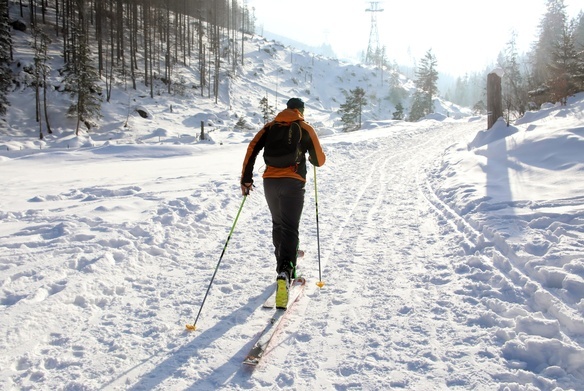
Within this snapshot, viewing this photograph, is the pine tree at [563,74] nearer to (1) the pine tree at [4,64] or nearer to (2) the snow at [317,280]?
(2) the snow at [317,280]

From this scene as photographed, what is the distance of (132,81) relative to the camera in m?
44.7

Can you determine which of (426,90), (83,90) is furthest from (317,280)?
(426,90)

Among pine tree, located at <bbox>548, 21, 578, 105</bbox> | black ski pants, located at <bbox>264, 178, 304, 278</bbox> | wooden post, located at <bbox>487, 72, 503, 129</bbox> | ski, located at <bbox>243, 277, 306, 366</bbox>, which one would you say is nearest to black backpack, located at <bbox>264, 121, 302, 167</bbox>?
black ski pants, located at <bbox>264, 178, 304, 278</bbox>

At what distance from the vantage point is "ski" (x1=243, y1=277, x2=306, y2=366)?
10.2 ft

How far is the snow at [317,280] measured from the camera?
3020 millimetres

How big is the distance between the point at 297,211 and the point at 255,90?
63.3 metres

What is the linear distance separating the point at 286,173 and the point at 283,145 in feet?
1.07

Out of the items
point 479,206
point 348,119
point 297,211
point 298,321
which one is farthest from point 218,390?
point 348,119

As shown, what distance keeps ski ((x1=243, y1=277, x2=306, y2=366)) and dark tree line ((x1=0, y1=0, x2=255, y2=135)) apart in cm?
3451

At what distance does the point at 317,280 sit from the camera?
16.1 feet

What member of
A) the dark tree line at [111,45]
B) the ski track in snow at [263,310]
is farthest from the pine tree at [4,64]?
the ski track in snow at [263,310]

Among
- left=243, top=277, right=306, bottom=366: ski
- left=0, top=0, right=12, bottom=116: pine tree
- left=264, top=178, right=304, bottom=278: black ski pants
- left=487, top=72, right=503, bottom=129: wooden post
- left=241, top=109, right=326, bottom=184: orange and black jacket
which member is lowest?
left=243, top=277, right=306, bottom=366: ski

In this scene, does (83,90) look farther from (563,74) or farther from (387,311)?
(387,311)

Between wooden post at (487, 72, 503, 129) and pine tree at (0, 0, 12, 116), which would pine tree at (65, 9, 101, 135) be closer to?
pine tree at (0, 0, 12, 116)
